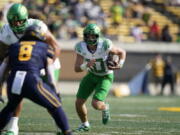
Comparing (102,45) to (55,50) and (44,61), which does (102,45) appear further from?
(44,61)

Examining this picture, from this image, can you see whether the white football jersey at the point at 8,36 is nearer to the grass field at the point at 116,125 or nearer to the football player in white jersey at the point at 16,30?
the football player in white jersey at the point at 16,30

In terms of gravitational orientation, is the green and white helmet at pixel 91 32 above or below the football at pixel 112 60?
above

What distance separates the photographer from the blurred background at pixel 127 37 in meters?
21.1

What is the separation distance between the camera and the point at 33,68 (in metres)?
6.29

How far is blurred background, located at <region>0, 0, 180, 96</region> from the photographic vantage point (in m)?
21.1

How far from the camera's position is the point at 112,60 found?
860 cm

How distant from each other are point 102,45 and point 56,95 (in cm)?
241

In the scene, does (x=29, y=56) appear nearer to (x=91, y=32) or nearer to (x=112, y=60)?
(x=91, y=32)

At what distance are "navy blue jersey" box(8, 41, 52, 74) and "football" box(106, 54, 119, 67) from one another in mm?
2225

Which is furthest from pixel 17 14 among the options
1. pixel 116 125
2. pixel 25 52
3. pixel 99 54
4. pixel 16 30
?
pixel 116 125

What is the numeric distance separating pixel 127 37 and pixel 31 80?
1637cm

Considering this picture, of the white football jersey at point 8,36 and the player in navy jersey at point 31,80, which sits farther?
the white football jersey at point 8,36

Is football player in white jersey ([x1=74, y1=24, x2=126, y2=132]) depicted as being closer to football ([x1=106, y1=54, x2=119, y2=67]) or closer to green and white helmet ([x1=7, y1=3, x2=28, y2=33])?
football ([x1=106, y1=54, x2=119, y2=67])

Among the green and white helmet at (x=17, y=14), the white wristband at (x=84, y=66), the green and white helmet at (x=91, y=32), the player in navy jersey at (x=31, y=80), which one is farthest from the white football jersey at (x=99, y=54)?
the player in navy jersey at (x=31, y=80)
